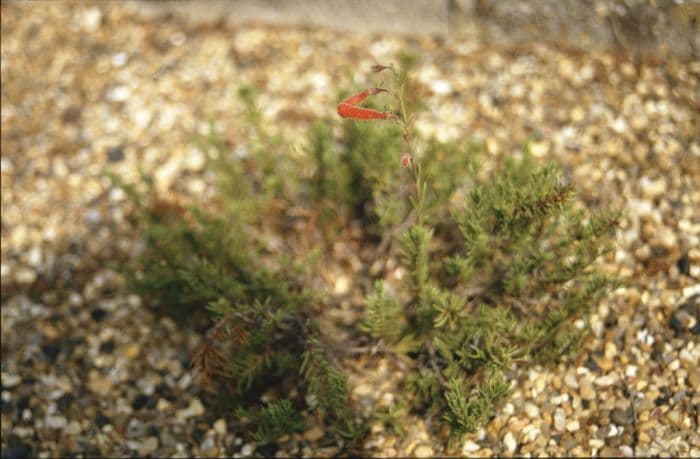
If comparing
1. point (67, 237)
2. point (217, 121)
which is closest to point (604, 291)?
point (217, 121)

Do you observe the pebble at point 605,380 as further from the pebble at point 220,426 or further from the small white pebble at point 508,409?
the pebble at point 220,426

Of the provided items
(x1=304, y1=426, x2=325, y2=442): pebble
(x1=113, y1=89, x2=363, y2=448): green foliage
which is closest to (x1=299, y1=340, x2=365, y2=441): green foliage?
(x1=113, y1=89, x2=363, y2=448): green foliage

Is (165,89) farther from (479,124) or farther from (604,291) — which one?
(604,291)

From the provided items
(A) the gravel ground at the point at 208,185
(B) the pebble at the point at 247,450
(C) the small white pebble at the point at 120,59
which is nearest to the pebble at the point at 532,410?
(A) the gravel ground at the point at 208,185

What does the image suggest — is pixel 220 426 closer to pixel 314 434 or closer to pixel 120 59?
pixel 314 434

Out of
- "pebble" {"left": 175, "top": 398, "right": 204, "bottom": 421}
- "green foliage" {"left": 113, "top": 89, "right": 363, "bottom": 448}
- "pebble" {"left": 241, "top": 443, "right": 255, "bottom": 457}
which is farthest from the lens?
"pebble" {"left": 175, "top": 398, "right": 204, "bottom": 421}

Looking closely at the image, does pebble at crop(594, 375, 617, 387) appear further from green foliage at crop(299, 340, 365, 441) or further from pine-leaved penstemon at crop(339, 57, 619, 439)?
green foliage at crop(299, 340, 365, 441)

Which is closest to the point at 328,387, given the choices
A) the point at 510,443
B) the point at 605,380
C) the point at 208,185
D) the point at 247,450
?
the point at 247,450
